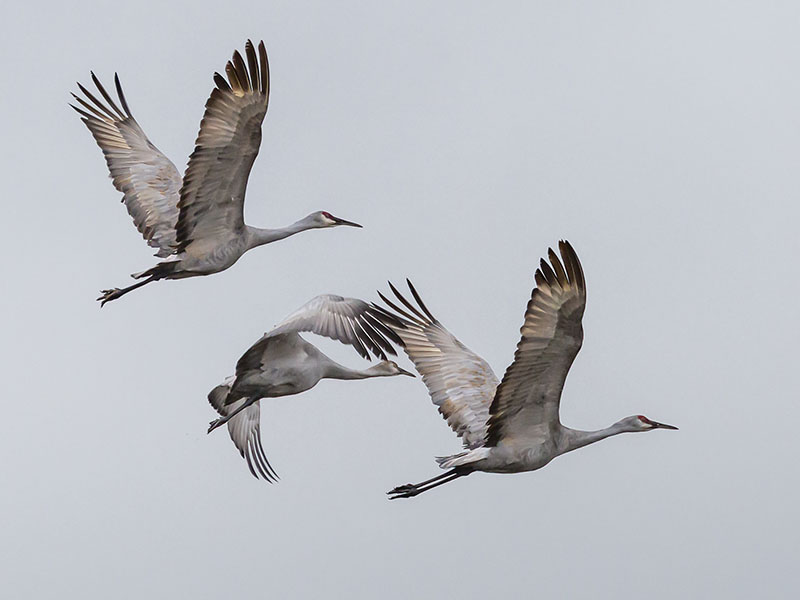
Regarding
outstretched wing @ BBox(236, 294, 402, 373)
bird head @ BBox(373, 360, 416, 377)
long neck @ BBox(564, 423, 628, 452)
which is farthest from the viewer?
bird head @ BBox(373, 360, 416, 377)

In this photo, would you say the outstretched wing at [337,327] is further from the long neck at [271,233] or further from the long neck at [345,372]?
the long neck at [271,233]

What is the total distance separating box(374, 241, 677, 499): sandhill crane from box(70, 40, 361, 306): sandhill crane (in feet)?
6.88

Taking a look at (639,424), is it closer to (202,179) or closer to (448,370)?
(448,370)

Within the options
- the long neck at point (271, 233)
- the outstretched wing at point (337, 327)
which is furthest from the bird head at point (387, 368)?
the long neck at point (271, 233)

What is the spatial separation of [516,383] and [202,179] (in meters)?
4.88

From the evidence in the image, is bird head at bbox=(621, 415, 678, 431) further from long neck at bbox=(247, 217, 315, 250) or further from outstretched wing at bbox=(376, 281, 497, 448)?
long neck at bbox=(247, 217, 315, 250)

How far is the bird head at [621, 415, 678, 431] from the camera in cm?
2003

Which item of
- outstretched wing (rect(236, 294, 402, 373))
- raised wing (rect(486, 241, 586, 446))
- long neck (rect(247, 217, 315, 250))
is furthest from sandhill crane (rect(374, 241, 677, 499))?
long neck (rect(247, 217, 315, 250))

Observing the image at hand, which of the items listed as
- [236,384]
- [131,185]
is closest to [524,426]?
[236,384]

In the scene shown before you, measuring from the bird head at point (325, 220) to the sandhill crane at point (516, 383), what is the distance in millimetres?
1726

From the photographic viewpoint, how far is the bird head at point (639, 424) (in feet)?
65.7

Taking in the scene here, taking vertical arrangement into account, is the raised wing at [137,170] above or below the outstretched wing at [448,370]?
above

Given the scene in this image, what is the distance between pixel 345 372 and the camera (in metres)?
20.4

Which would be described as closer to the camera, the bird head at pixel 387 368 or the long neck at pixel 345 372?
the long neck at pixel 345 372
